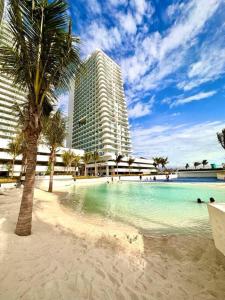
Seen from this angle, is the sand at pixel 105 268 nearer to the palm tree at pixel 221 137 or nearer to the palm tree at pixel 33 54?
the palm tree at pixel 33 54

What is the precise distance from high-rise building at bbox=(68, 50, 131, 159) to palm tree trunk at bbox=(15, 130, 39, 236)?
71.5m

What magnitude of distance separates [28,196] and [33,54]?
477cm

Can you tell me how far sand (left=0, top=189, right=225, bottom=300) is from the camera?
9.61 ft

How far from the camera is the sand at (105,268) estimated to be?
2.93m

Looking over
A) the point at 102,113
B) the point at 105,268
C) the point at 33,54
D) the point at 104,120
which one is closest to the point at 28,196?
the point at 105,268

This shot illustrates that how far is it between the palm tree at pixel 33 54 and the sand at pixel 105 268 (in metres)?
1.27

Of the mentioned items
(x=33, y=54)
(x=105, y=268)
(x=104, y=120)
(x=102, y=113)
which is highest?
(x=102, y=113)

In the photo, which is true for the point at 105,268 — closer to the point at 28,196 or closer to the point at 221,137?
the point at 28,196

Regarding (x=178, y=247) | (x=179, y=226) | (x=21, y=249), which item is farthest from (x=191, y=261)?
(x=21, y=249)

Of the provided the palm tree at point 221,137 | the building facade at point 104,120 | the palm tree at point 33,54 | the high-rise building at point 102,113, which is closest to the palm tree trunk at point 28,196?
the palm tree at point 33,54

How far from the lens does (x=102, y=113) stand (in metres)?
86.4

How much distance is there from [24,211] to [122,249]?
10.8 feet

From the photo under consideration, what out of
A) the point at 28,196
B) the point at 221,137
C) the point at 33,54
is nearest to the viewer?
the point at 28,196

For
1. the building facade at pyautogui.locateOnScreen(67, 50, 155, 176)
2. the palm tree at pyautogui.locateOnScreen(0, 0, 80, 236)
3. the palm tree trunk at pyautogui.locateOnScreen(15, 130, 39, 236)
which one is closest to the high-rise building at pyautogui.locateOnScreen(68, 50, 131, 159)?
the building facade at pyautogui.locateOnScreen(67, 50, 155, 176)
